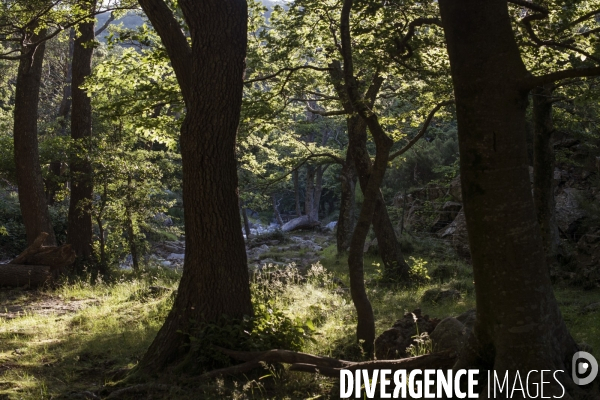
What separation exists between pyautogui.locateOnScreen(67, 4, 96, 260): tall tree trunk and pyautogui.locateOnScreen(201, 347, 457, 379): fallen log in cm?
976

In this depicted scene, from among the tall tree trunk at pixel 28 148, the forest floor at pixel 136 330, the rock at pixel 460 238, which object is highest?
the tall tree trunk at pixel 28 148

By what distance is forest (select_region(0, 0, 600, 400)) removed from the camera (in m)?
3.67

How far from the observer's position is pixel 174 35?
235 inches

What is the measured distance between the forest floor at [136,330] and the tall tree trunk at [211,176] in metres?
0.80

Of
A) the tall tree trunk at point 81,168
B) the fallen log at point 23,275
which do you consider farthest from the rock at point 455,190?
the fallen log at point 23,275

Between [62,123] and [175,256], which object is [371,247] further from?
[62,123]

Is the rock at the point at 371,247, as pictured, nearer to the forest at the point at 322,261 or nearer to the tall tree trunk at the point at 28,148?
the forest at the point at 322,261

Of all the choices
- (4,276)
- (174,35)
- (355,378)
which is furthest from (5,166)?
(355,378)

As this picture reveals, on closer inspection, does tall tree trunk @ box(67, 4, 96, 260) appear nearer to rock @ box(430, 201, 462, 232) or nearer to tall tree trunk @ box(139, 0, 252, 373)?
tall tree trunk @ box(139, 0, 252, 373)

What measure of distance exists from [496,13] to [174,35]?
358 cm

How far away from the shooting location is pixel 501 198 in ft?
11.8

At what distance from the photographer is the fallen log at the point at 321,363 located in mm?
4363

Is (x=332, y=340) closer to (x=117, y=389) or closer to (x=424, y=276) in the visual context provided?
(x=117, y=389)

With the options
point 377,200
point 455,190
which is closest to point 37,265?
point 377,200
